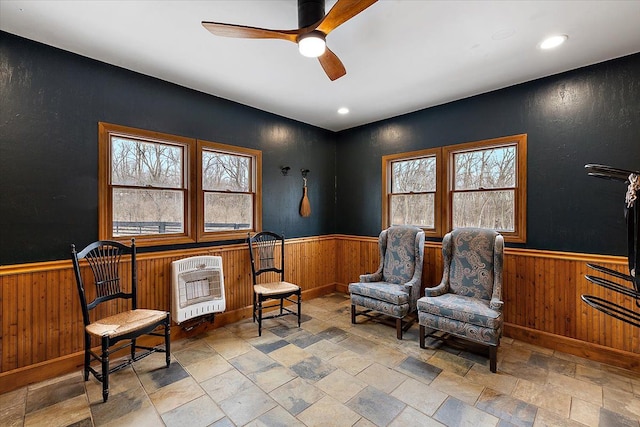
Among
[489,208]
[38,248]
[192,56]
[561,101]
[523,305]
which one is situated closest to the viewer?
[38,248]

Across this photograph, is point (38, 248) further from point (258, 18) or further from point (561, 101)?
point (561, 101)

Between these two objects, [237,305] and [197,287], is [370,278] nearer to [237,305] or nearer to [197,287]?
[237,305]

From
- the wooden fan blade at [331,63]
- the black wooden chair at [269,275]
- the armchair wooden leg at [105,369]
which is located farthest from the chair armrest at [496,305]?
the armchair wooden leg at [105,369]

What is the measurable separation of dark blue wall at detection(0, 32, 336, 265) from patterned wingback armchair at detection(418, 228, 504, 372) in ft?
10.4

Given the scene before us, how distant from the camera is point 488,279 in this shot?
3.07 m

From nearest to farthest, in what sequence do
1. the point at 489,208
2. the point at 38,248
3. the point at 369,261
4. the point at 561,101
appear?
1. the point at 38,248
2. the point at 561,101
3. the point at 489,208
4. the point at 369,261

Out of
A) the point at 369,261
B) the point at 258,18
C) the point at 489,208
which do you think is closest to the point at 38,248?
the point at 258,18

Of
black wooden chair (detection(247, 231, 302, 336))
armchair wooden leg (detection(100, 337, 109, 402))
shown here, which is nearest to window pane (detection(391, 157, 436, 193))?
black wooden chair (detection(247, 231, 302, 336))

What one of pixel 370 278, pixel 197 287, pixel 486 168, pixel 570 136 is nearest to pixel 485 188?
pixel 486 168

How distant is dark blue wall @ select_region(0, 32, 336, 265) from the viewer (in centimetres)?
235

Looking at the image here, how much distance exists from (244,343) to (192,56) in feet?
9.34

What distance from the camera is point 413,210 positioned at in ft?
13.7

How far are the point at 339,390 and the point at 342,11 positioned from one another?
8.54 feet

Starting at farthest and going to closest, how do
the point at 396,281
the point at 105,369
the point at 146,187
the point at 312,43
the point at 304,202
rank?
the point at 304,202 < the point at 396,281 < the point at 146,187 < the point at 105,369 < the point at 312,43
